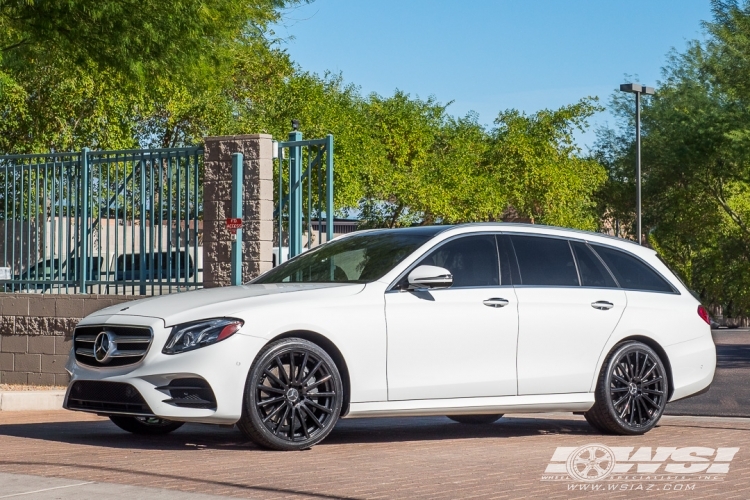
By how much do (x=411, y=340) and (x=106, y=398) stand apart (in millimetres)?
2197

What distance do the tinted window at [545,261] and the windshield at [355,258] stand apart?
28.1 inches

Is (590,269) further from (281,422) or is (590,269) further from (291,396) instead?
(281,422)

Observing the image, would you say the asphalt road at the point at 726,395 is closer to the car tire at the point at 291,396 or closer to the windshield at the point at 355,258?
the windshield at the point at 355,258

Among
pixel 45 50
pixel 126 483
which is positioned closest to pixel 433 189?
pixel 45 50

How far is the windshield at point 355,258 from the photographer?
937 cm

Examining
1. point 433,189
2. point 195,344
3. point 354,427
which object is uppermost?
point 433,189

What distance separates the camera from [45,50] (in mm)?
17719

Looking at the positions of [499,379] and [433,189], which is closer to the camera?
[499,379]

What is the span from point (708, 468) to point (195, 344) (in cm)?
346

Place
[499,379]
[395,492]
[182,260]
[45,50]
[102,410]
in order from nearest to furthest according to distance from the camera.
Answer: [395,492]
[102,410]
[499,379]
[182,260]
[45,50]

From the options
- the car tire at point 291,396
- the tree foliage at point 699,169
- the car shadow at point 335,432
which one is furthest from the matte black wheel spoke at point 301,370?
the tree foliage at point 699,169

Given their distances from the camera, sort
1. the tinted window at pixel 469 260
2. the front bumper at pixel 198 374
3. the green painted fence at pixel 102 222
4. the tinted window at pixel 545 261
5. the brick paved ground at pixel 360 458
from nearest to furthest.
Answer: the brick paved ground at pixel 360 458, the front bumper at pixel 198 374, the tinted window at pixel 469 260, the tinted window at pixel 545 261, the green painted fence at pixel 102 222

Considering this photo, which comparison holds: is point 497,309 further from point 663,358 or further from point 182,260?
point 182,260

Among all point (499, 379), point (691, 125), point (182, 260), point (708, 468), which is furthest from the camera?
point (691, 125)
